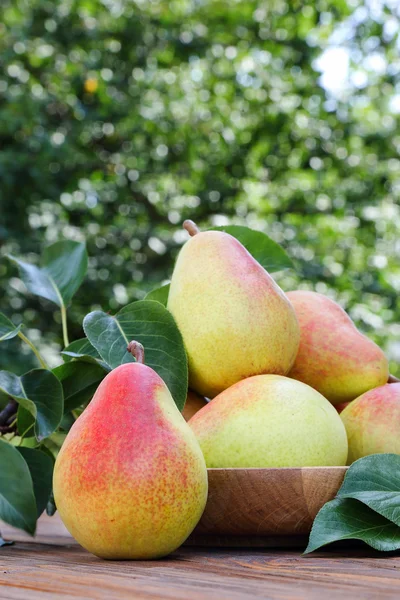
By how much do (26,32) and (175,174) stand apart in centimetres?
104

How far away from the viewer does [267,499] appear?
0.63m

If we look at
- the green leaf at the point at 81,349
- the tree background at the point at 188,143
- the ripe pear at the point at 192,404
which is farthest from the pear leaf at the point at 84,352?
the tree background at the point at 188,143

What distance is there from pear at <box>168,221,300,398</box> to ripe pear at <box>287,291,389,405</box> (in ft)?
0.21

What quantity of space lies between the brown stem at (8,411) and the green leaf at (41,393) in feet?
0.24

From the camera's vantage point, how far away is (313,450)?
0.67 m

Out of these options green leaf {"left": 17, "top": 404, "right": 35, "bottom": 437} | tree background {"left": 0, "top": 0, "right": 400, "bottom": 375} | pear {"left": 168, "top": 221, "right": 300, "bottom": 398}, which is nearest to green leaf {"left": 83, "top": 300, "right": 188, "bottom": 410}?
pear {"left": 168, "top": 221, "right": 300, "bottom": 398}

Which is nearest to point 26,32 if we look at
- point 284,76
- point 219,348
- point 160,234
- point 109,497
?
point 160,234

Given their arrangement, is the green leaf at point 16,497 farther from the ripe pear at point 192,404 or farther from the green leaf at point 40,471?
the ripe pear at point 192,404

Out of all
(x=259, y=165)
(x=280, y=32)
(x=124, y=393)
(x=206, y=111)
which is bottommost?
(x=124, y=393)

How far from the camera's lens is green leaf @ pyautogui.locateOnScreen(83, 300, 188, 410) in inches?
Result: 28.7

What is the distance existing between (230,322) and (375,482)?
0.22 meters

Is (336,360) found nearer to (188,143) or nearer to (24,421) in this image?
(24,421)

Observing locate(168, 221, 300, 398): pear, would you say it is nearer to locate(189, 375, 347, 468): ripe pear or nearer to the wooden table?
locate(189, 375, 347, 468): ripe pear

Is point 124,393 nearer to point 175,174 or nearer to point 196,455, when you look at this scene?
point 196,455
